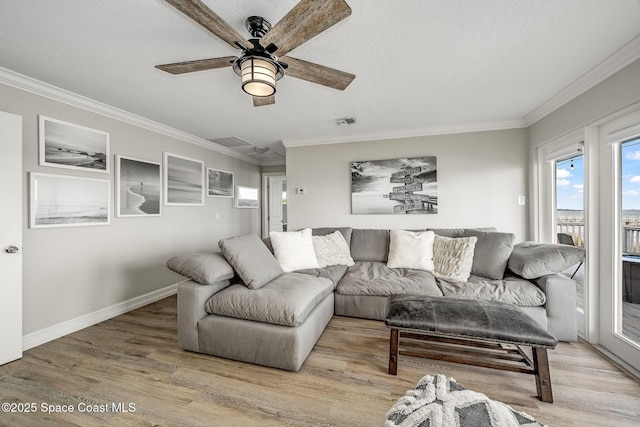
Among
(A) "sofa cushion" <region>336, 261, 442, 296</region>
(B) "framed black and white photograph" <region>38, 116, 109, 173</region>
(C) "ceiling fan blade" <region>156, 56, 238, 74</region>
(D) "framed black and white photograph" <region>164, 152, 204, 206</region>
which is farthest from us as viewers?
(D) "framed black and white photograph" <region>164, 152, 204, 206</region>

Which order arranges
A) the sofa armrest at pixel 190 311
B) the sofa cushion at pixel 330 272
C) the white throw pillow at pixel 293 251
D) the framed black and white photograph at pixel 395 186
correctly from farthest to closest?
1. the framed black and white photograph at pixel 395 186
2. the white throw pillow at pixel 293 251
3. the sofa cushion at pixel 330 272
4. the sofa armrest at pixel 190 311

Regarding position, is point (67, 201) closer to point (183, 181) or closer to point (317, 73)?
point (183, 181)

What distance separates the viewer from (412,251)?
9.34 ft

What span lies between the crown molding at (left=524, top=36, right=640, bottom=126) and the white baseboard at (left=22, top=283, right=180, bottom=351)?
16.6 feet

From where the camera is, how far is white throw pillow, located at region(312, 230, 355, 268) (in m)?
3.00

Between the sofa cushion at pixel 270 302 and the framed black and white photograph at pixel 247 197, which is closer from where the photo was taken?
the sofa cushion at pixel 270 302

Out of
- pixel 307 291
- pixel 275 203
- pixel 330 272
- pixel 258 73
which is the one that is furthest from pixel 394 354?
pixel 275 203

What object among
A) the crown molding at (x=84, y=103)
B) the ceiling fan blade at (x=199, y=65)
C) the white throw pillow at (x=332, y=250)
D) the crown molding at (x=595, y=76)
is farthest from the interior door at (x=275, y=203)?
the crown molding at (x=595, y=76)

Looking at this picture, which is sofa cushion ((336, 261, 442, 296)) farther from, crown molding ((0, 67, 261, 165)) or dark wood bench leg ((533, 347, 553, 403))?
crown molding ((0, 67, 261, 165))

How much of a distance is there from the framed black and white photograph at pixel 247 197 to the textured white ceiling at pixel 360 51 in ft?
6.96

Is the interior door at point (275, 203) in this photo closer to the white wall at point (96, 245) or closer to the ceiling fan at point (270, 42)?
the white wall at point (96, 245)

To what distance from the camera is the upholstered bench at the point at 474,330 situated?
1426 mm

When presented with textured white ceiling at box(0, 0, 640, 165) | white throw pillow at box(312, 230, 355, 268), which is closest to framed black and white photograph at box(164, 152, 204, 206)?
textured white ceiling at box(0, 0, 640, 165)

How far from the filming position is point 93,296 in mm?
2545
